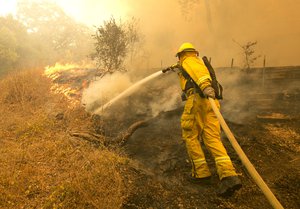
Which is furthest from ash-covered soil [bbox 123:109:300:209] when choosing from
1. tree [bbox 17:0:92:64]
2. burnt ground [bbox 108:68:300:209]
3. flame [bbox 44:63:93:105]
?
tree [bbox 17:0:92:64]

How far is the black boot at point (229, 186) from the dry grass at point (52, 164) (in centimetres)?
133

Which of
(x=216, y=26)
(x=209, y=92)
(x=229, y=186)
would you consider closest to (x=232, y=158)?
(x=229, y=186)

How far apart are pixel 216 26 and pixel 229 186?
17.6 m

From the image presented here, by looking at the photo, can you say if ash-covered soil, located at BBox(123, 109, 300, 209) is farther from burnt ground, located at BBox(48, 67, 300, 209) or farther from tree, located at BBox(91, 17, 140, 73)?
tree, located at BBox(91, 17, 140, 73)

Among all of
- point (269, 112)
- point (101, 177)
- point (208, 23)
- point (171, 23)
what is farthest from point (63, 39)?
point (101, 177)

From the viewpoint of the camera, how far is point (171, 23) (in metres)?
21.0

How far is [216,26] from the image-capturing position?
19516mm

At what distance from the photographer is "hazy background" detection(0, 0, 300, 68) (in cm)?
1672

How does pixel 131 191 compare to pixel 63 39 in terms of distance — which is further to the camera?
pixel 63 39

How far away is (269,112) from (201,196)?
4426 mm

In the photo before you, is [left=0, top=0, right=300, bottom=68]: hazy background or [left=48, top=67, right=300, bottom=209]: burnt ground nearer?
[left=48, top=67, right=300, bottom=209]: burnt ground

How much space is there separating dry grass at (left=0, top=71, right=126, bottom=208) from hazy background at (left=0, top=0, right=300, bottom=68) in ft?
30.7

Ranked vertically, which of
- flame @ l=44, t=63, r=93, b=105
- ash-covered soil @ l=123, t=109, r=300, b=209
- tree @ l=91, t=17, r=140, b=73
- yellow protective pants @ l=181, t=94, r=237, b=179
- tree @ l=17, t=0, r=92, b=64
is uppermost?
tree @ l=17, t=0, r=92, b=64

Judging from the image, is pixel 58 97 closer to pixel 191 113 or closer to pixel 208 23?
pixel 191 113
